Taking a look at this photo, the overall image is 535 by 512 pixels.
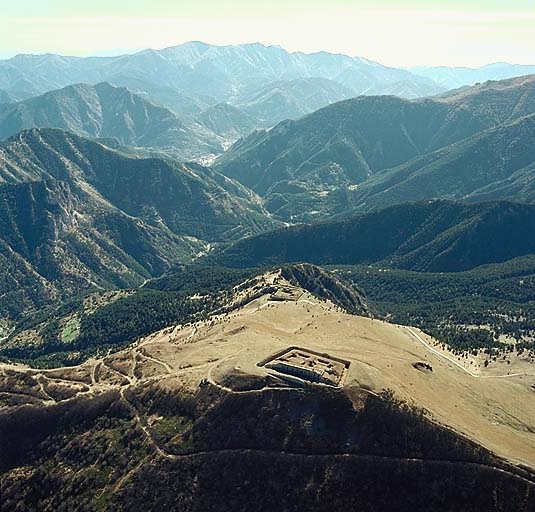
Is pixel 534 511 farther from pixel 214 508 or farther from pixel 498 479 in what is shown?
pixel 214 508

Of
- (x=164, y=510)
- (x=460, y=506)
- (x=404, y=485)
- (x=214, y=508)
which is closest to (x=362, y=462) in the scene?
(x=404, y=485)

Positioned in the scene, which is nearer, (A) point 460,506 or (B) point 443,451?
(A) point 460,506

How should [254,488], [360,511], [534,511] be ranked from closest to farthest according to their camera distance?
[534,511] → [360,511] → [254,488]

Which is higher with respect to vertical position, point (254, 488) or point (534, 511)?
point (534, 511)

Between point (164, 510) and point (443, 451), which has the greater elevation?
point (443, 451)

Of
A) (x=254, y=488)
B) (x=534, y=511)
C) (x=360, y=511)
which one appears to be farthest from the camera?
Answer: (x=254, y=488)

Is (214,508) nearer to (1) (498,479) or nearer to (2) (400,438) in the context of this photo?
(2) (400,438)

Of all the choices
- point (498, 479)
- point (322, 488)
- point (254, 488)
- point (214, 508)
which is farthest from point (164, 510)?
point (498, 479)

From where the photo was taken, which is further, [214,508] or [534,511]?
[214,508]
